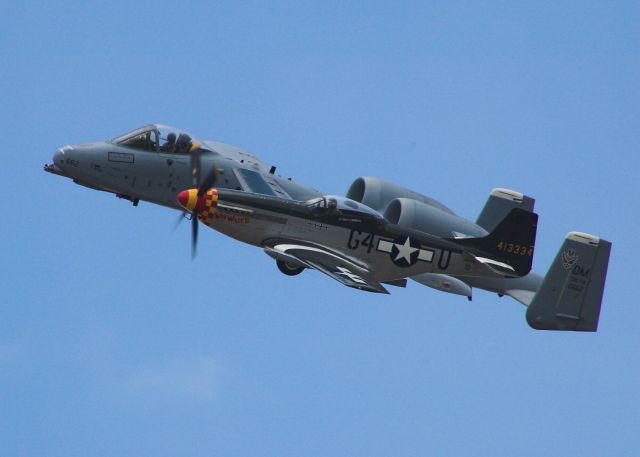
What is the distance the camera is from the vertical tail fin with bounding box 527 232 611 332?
43656 mm

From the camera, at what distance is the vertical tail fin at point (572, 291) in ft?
143

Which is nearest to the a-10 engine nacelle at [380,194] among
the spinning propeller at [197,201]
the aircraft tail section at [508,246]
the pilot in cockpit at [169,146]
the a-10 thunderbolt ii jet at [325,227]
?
the a-10 thunderbolt ii jet at [325,227]

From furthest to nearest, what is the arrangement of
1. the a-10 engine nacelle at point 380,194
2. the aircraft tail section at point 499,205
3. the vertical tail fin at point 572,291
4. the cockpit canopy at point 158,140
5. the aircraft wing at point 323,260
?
the aircraft tail section at point 499,205 < the a-10 engine nacelle at point 380,194 < the cockpit canopy at point 158,140 < the vertical tail fin at point 572,291 < the aircraft wing at point 323,260

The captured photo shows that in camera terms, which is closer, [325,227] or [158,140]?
[325,227]

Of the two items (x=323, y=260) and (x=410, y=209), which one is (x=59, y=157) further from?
(x=410, y=209)

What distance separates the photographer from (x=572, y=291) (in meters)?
43.7

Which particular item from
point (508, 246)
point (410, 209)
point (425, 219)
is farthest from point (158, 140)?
point (508, 246)

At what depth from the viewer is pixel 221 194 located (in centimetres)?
4178

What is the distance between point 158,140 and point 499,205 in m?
12.4

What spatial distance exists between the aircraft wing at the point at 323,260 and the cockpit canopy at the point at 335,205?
111 centimetres

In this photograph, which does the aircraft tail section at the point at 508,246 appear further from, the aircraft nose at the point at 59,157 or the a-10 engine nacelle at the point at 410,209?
the aircraft nose at the point at 59,157

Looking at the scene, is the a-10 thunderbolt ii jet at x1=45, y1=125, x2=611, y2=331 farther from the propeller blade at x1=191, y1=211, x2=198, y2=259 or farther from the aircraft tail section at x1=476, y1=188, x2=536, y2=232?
the aircraft tail section at x1=476, y1=188, x2=536, y2=232

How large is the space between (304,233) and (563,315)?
26.2 feet

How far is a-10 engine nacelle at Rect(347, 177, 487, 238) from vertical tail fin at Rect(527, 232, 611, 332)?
3279 mm
